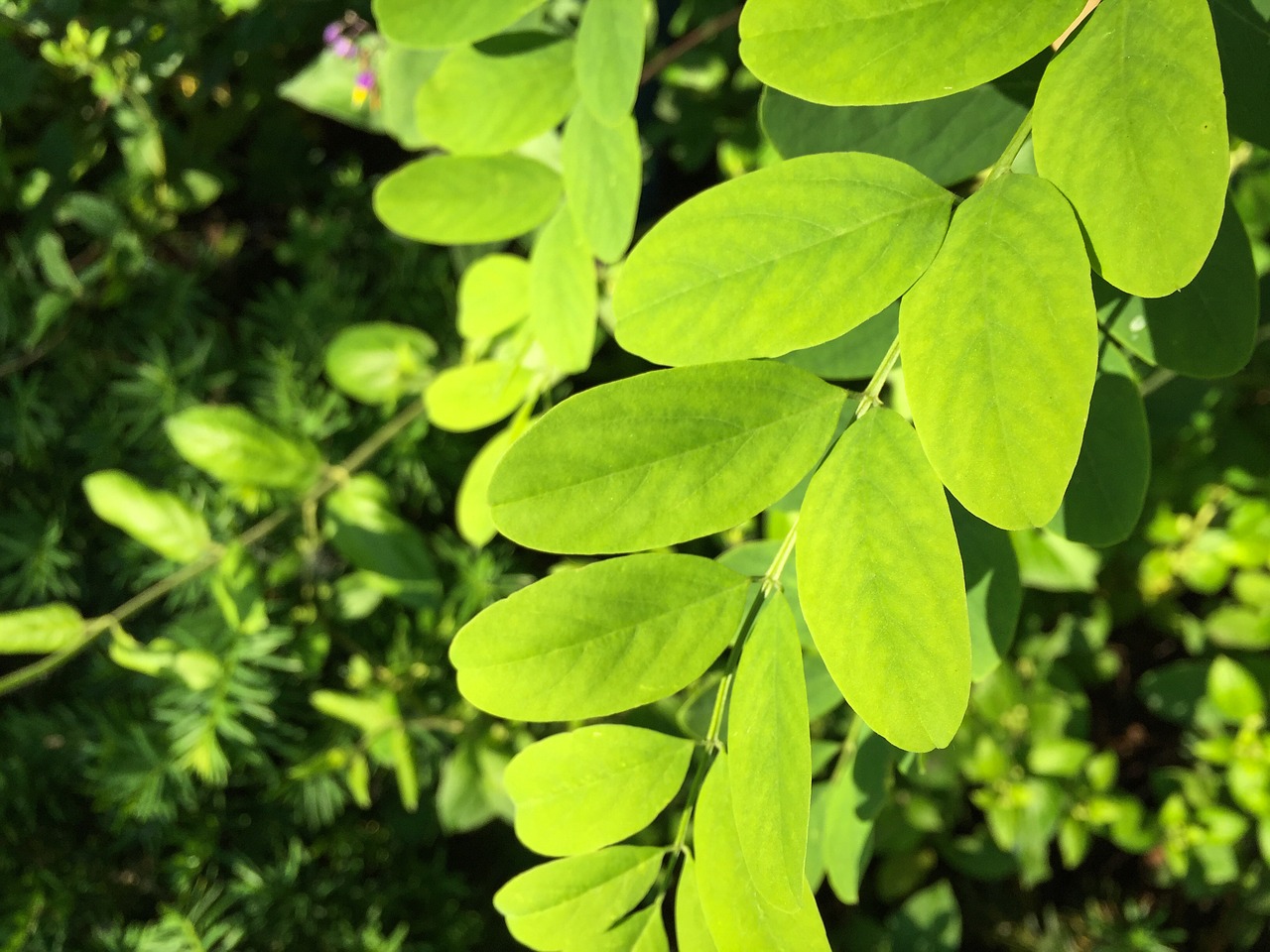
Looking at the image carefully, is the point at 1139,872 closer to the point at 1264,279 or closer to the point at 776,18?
the point at 1264,279

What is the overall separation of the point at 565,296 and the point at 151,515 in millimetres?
575

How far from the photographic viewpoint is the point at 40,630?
98 centimetres

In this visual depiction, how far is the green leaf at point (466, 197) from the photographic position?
828 mm

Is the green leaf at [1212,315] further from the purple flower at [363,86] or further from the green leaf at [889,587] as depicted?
the purple flower at [363,86]

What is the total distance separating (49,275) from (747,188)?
1181 mm

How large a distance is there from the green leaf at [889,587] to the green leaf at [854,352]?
18 cm

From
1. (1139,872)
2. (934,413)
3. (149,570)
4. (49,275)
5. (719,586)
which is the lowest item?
(1139,872)

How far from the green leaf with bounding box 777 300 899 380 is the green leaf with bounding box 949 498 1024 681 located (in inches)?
5.2

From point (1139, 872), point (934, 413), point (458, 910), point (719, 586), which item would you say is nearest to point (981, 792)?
point (1139, 872)

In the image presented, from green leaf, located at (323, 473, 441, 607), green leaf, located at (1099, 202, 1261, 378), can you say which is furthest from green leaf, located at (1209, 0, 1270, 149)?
green leaf, located at (323, 473, 441, 607)

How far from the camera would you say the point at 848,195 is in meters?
0.51

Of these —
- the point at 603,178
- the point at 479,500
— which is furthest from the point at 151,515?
the point at 603,178

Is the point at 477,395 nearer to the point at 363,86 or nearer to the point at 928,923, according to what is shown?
the point at 363,86

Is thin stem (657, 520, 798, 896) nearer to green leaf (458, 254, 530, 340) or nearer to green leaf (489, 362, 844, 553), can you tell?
green leaf (489, 362, 844, 553)
